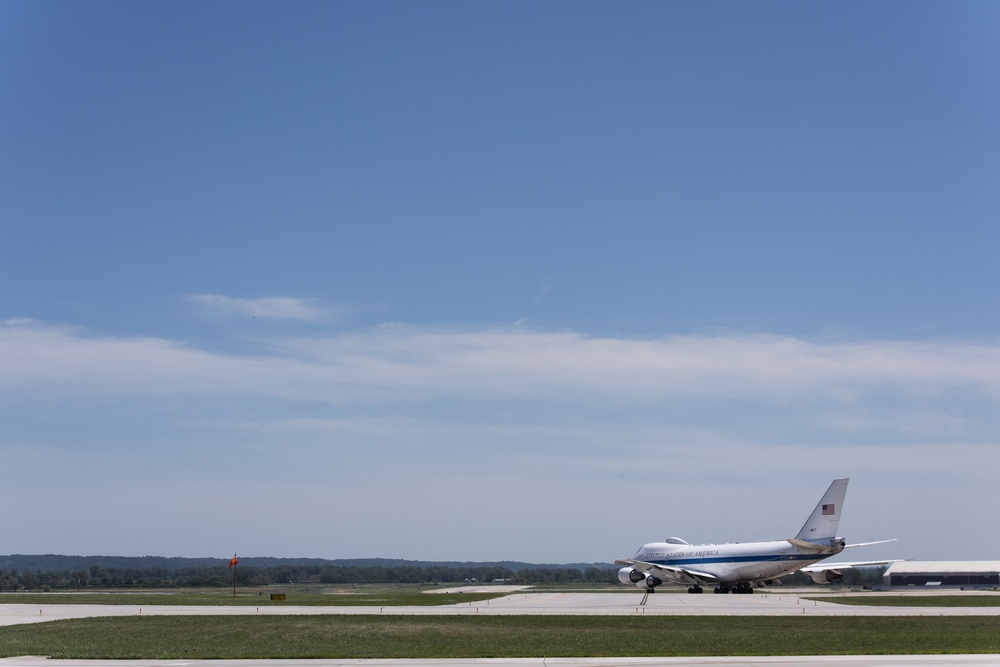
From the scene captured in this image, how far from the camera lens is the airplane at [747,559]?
72438 mm

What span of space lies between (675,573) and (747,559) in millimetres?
7322

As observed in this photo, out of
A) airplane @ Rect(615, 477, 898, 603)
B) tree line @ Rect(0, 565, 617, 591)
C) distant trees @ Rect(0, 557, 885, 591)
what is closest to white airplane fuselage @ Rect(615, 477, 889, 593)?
airplane @ Rect(615, 477, 898, 603)

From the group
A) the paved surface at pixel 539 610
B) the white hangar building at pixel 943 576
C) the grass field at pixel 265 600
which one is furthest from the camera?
the white hangar building at pixel 943 576

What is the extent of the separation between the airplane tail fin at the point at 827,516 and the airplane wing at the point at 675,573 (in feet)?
33.0

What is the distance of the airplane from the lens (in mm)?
72438

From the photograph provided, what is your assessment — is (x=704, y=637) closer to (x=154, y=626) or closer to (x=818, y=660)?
(x=818, y=660)

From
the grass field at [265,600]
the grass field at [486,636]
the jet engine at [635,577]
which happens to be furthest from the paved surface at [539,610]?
the jet engine at [635,577]

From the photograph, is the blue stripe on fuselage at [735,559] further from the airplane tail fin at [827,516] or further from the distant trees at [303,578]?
the distant trees at [303,578]

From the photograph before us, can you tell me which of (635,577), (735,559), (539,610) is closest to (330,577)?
(635,577)

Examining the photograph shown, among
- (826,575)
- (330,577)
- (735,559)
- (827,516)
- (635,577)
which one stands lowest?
(330,577)

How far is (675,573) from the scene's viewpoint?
82.9 m

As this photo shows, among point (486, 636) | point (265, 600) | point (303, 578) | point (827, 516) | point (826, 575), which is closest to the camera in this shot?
point (486, 636)

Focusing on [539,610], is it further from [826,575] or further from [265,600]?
[826,575]

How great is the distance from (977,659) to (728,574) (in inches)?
2144
